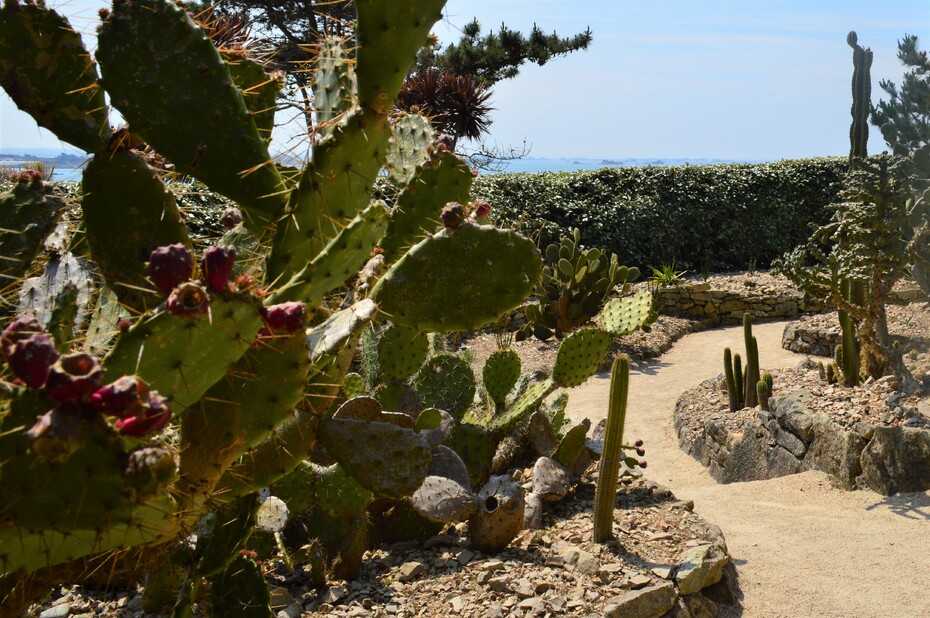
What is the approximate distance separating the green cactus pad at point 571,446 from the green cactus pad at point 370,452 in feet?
6.69

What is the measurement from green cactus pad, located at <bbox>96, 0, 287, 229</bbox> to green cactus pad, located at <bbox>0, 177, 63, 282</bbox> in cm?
54

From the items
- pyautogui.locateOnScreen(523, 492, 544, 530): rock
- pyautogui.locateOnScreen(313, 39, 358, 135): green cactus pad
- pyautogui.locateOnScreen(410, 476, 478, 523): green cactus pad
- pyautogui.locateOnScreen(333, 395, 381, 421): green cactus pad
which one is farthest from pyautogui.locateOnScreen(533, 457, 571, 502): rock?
pyautogui.locateOnScreen(313, 39, 358, 135): green cactus pad

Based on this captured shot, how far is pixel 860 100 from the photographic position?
12.4m

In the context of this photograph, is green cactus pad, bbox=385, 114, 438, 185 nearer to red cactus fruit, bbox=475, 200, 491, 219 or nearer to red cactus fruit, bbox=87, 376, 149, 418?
red cactus fruit, bbox=475, 200, 491, 219

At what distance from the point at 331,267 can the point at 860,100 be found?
1270 cm

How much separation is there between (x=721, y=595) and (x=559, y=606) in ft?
3.20

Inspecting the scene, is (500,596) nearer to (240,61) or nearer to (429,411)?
(429,411)

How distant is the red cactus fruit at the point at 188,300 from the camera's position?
4.21ft

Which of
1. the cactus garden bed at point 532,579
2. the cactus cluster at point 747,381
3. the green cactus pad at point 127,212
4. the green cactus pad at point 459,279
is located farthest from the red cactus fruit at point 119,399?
the cactus cluster at point 747,381

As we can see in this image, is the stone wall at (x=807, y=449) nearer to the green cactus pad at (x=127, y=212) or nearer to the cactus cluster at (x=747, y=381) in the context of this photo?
the cactus cluster at (x=747, y=381)

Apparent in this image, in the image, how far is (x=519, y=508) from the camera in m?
3.58

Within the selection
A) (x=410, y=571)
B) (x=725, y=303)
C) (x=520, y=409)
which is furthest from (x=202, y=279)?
(x=725, y=303)

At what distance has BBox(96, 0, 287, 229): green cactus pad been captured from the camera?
1.87 m

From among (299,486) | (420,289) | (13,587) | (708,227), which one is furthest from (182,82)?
(708,227)
